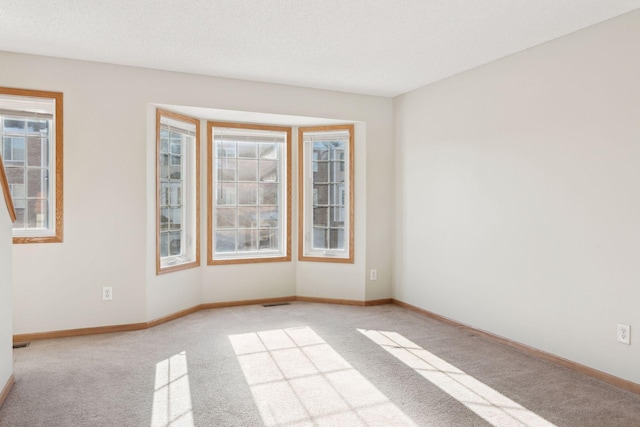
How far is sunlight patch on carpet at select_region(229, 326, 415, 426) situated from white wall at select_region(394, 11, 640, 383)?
1548 mm

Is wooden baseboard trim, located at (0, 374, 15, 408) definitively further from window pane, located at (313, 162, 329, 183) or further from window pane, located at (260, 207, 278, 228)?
window pane, located at (313, 162, 329, 183)

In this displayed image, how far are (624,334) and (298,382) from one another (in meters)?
2.19

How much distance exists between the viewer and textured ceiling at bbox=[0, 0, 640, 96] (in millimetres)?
2816

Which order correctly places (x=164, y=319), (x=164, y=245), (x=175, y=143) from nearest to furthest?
1. (x=164, y=319)
2. (x=164, y=245)
3. (x=175, y=143)

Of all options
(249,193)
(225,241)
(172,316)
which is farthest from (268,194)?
(172,316)

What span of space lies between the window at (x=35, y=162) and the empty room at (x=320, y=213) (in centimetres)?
2

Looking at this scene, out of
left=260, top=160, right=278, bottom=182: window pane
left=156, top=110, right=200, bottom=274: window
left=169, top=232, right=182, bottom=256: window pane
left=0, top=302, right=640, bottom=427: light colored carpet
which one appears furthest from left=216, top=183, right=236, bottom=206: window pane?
left=0, top=302, right=640, bottom=427: light colored carpet

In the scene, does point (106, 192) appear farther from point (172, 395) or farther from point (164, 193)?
point (172, 395)

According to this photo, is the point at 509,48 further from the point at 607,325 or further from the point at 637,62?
the point at 607,325

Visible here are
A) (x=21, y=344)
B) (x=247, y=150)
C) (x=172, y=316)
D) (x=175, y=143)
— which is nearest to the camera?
(x=21, y=344)

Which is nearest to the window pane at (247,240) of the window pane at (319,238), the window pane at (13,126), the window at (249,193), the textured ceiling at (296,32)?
the window at (249,193)

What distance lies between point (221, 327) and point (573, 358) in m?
2.99

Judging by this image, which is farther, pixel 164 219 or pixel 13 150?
pixel 164 219

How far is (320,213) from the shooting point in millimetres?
5324
